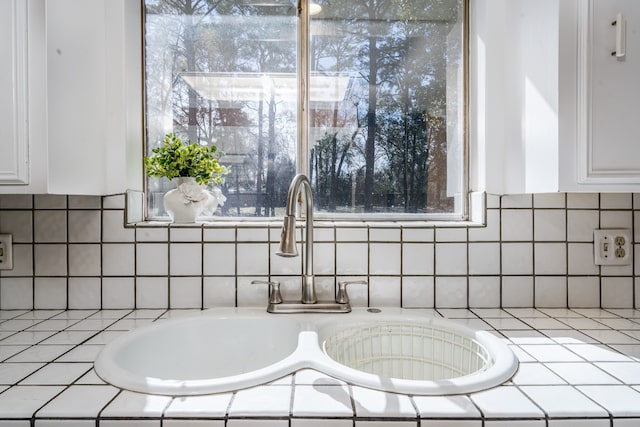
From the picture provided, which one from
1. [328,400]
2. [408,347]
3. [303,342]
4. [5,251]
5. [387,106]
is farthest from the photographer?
[387,106]

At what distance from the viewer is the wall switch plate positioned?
4.07ft

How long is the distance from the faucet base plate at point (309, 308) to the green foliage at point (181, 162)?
499mm

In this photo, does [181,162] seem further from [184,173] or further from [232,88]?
[232,88]

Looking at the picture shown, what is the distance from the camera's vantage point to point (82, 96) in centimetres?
108

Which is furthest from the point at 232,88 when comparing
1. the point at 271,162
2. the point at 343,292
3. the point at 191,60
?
the point at 343,292

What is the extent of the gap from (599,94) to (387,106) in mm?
634

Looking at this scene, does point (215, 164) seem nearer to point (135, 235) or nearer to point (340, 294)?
point (135, 235)

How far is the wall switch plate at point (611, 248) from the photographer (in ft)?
4.07

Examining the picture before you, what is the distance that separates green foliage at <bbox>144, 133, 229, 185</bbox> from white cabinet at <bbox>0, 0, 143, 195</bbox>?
10 cm

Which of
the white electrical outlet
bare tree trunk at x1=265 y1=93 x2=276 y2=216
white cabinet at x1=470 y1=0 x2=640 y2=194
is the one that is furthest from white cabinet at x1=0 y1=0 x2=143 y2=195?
white cabinet at x1=470 y1=0 x2=640 y2=194

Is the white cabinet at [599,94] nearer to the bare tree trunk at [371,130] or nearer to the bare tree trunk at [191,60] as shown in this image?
the bare tree trunk at [371,130]

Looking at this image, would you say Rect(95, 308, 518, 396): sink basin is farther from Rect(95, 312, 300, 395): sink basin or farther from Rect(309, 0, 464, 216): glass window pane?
Rect(309, 0, 464, 216): glass window pane

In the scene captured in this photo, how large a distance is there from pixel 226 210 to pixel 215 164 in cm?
18

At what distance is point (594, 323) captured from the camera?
1.09 metres
